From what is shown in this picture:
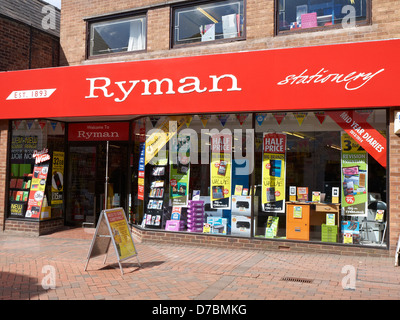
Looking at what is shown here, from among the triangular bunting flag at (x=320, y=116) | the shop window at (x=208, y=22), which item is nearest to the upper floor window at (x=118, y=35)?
the shop window at (x=208, y=22)

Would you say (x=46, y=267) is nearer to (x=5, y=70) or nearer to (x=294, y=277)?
(x=294, y=277)

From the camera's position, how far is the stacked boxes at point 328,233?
803cm

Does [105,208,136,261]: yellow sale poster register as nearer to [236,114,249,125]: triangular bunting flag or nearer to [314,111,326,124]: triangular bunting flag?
[236,114,249,125]: triangular bunting flag

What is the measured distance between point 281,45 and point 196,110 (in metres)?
2.30

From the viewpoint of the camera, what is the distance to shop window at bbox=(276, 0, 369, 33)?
26.7ft

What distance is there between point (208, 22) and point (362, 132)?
14.2 ft

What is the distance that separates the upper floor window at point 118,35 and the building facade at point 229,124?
1.3 inches

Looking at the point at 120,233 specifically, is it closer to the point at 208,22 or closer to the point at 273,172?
the point at 273,172

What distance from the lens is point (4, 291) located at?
18.0ft

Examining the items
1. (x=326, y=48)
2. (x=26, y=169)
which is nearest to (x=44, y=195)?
(x=26, y=169)

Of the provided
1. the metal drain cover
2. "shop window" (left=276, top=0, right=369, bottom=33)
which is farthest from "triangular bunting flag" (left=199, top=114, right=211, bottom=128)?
the metal drain cover

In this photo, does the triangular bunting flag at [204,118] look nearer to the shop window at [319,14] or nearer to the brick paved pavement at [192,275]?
the shop window at [319,14]

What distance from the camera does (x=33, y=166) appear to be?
34.2 feet

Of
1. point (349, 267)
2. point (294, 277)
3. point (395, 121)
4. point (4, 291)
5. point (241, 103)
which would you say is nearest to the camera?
point (4, 291)
